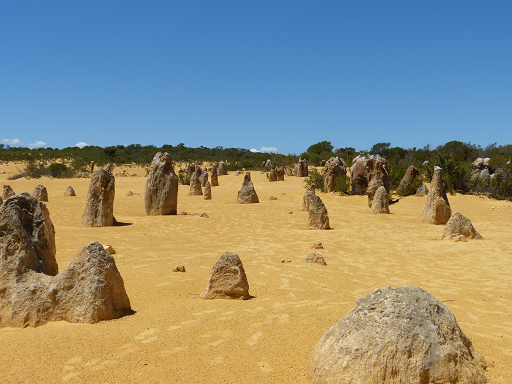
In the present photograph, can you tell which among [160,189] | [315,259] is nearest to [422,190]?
[160,189]

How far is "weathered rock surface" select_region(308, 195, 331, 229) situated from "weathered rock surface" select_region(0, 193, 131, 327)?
791 cm

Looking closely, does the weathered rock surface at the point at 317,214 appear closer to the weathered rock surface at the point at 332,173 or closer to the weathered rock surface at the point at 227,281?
the weathered rock surface at the point at 227,281

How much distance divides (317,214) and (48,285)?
335 inches

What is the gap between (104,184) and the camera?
10773 mm

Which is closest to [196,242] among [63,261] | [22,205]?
[63,261]

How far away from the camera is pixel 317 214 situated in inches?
450

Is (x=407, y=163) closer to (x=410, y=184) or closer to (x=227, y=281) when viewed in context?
(x=410, y=184)

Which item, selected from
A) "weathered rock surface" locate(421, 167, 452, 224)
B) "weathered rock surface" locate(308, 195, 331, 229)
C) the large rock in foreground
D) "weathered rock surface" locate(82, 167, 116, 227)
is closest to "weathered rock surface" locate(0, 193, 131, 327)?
the large rock in foreground

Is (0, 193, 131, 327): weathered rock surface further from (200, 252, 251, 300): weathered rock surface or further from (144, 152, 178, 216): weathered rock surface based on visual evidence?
(144, 152, 178, 216): weathered rock surface

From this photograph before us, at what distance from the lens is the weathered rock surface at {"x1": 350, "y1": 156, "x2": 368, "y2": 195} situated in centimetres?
2083

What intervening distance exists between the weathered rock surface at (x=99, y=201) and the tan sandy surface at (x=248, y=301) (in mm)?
503

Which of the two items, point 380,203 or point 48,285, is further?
point 380,203

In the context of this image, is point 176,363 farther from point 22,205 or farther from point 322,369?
point 22,205

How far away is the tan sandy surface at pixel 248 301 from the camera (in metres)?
2.97
